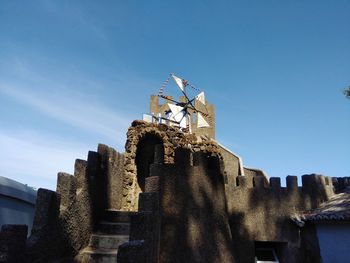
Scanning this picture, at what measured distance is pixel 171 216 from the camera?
19.0ft

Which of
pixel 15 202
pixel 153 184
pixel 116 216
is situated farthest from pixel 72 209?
pixel 15 202

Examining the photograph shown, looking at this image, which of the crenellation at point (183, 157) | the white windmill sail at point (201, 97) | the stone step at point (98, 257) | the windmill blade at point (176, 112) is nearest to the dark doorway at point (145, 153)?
the crenellation at point (183, 157)

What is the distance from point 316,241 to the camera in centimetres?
777

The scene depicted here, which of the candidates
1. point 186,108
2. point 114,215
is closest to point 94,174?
point 114,215

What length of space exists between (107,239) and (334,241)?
5.70 meters

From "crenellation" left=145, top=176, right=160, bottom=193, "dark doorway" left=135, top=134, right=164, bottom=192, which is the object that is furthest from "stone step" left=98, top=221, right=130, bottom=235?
"dark doorway" left=135, top=134, right=164, bottom=192

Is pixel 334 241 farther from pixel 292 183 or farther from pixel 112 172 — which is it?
pixel 112 172

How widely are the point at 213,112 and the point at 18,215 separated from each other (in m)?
23.4

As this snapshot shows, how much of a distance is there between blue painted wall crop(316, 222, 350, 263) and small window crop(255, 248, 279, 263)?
1.23 metres

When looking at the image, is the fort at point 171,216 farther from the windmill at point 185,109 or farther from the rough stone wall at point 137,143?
the windmill at point 185,109

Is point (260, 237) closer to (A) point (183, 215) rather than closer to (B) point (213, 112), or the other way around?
(A) point (183, 215)

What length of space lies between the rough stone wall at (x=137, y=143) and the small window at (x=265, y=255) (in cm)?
386

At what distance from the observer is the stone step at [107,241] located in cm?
560

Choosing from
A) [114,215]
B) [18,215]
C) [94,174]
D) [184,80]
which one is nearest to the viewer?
[94,174]
